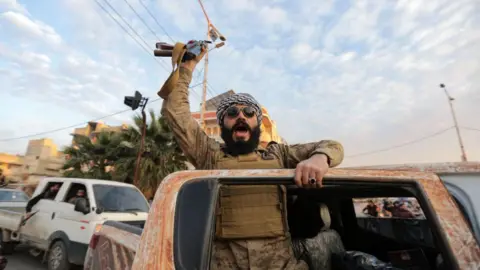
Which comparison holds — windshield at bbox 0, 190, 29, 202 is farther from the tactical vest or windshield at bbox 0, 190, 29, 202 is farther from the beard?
the tactical vest

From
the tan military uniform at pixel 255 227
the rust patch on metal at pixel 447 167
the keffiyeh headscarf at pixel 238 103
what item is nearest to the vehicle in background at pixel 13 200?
the keffiyeh headscarf at pixel 238 103

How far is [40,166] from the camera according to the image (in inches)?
1106

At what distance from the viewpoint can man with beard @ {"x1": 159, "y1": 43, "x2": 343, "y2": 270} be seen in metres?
1.40

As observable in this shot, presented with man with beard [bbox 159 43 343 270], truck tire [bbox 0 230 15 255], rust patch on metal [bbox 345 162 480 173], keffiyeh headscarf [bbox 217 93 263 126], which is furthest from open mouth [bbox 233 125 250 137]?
truck tire [bbox 0 230 15 255]

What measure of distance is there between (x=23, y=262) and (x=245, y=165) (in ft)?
22.4

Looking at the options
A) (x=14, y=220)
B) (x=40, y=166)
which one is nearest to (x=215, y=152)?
(x=14, y=220)

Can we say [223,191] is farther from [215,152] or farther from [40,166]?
[40,166]

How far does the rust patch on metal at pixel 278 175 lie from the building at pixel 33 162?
32.0m

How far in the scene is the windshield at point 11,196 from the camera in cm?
838

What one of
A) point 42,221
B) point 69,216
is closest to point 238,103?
point 69,216

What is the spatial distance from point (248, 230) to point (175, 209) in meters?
0.55

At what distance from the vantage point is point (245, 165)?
67.0 inches

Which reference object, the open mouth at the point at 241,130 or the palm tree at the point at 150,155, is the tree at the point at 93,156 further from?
the open mouth at the point at 241,130

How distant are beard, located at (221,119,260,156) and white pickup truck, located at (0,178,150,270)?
3.47 m
